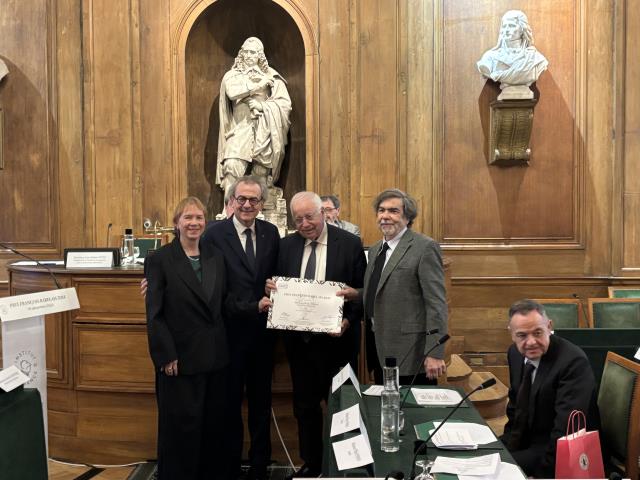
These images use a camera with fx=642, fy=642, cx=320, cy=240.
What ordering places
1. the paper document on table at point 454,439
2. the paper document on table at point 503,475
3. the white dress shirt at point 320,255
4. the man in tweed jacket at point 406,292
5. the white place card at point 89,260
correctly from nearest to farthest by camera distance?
the paper document on table at point 503,475, the paper document on table at point 454,439, the man in tweed jacket at point 406,292, the white dress shirt at point 320,255, the white place card at point 89,260

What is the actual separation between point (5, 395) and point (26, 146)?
427 centimetres

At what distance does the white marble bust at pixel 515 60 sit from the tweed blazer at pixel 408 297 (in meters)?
2.96

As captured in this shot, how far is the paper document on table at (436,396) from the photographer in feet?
7.77

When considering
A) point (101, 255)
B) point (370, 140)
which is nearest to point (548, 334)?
point (101, 255)

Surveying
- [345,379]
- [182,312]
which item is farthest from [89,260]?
[345,379]

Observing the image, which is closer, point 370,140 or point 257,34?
point 370,140

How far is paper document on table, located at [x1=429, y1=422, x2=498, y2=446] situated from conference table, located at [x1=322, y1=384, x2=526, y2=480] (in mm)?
27

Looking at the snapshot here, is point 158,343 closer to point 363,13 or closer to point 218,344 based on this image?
point 218,344

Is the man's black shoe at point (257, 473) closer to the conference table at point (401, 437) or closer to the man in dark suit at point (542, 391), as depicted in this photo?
the conference table at point (401, 437)

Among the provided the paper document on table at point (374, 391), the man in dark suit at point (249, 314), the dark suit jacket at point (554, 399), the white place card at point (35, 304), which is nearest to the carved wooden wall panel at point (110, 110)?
the white place card at point (35, 304)

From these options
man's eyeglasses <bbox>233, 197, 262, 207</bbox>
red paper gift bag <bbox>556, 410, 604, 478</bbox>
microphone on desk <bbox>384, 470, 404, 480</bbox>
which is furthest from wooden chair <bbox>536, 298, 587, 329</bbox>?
microphone on desk <bbox>384, 470, 404, 480</bbox>

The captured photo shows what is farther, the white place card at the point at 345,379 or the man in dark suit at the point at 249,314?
the man in dark suit at the point at 249,314

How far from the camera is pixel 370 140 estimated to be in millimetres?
5582

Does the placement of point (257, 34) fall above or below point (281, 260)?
above
